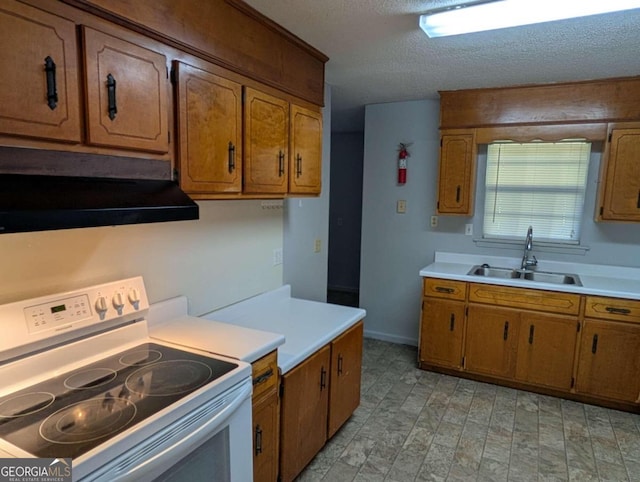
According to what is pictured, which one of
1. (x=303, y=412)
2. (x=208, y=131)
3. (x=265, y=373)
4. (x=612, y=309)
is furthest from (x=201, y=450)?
(x=612, y=309)

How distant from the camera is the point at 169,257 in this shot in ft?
6.44

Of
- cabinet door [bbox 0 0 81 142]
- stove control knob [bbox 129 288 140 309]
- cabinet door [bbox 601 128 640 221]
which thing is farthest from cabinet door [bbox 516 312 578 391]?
cabinet door [bbox 0 0 81 142]

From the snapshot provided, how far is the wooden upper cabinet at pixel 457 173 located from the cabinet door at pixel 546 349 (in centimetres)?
102

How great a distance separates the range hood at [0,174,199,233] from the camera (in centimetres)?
99

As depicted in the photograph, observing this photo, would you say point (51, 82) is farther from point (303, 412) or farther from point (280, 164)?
point (303, 412)

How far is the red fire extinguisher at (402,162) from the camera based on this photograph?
3.84 meters

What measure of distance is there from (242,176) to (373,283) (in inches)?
101

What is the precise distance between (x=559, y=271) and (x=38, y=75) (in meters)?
3.65

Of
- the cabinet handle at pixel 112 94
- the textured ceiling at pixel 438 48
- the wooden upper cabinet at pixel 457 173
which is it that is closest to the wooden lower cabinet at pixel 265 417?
the cabinet handle at pixel 112 94

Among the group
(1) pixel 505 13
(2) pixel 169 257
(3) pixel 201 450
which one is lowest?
(3) pixel 201 450

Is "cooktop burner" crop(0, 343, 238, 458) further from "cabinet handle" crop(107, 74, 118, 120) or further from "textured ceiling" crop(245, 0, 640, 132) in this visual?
"textured ceiling" crop(245, 0, 640, 132)

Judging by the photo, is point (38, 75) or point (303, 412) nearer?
point (38, 75)

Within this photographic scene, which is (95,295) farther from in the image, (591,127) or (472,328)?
(591,127)

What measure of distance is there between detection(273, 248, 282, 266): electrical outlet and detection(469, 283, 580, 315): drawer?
1.56 metres
